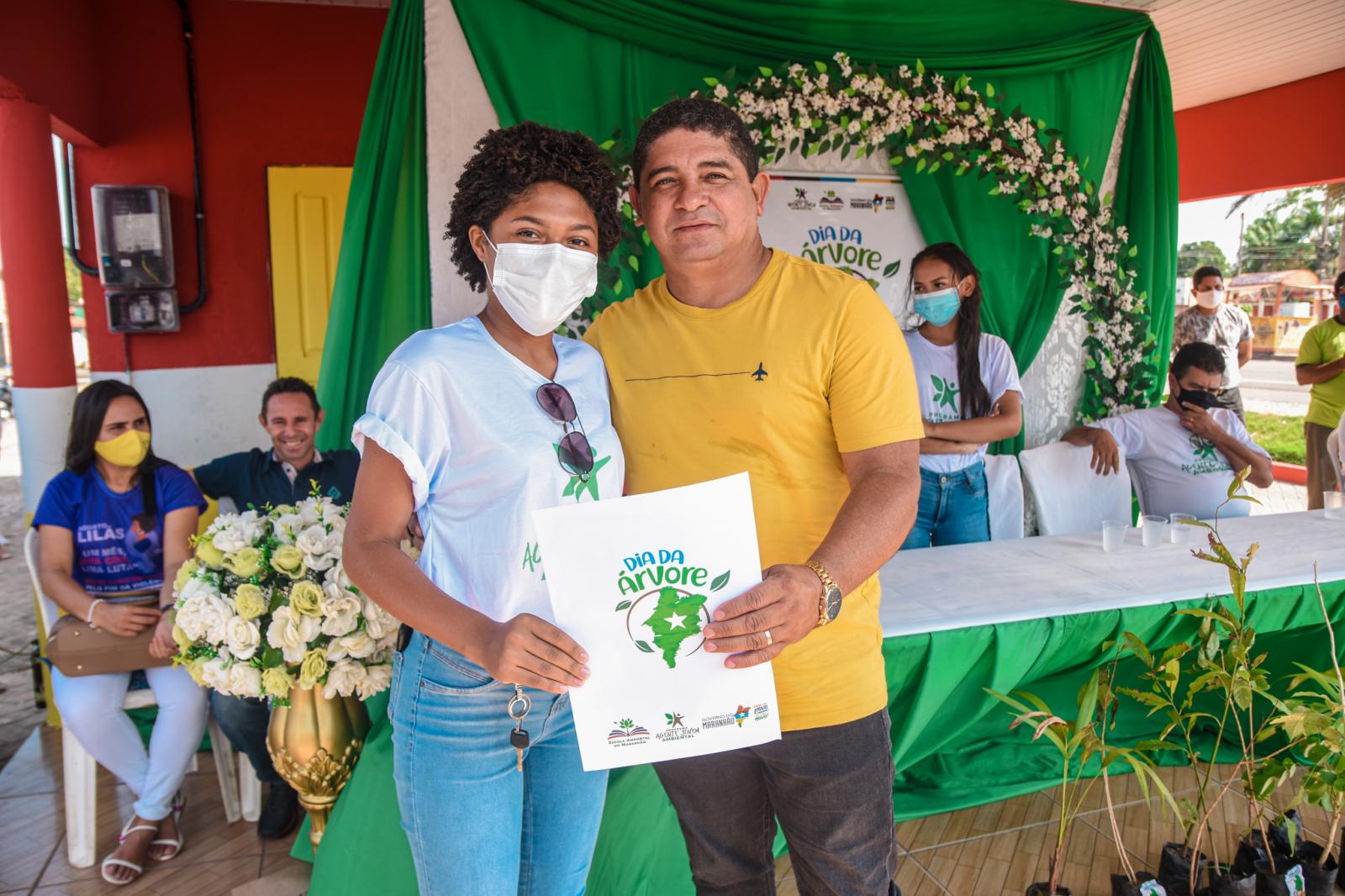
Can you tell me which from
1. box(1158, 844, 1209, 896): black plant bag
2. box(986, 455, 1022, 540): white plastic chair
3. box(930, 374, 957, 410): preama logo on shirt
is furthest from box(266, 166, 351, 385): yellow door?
box(1158, 844, 1209, 896): black plant bag

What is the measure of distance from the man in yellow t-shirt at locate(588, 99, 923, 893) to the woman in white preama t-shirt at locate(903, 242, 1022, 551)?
182 centimetres

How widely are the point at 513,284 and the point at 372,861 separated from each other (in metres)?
1.28

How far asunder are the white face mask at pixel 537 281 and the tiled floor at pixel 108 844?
2.10m

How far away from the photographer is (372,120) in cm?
312

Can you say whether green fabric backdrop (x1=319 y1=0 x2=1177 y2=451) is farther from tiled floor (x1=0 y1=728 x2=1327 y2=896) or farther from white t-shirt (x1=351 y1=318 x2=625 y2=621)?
white t-shirt (x1=351 y1=318 x2=625 y2=621)

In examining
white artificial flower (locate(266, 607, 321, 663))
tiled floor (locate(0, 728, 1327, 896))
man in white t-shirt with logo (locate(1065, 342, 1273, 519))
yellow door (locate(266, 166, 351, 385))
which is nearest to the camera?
white artificial flower (locate(266, 607, 321, 663))

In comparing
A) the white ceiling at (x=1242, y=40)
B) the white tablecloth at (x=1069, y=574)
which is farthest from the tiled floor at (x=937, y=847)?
the white ceiling at (x=1242, y=40)

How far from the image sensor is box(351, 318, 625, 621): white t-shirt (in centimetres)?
116

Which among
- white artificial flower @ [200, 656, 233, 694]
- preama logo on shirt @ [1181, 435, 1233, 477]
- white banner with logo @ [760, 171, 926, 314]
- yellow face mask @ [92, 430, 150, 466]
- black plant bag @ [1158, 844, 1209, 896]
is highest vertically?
white banner with logo @ [760, 171, 926, 314]

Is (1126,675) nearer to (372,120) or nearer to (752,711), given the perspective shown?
(752,711)

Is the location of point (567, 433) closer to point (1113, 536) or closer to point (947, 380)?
point (1113, 536)

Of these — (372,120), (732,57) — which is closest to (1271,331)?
(732,57)

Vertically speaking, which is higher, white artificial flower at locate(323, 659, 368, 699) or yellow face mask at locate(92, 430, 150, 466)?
yellow face mask at locate(92, 430, 150, 466)

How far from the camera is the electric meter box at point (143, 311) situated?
4547 millimetres
